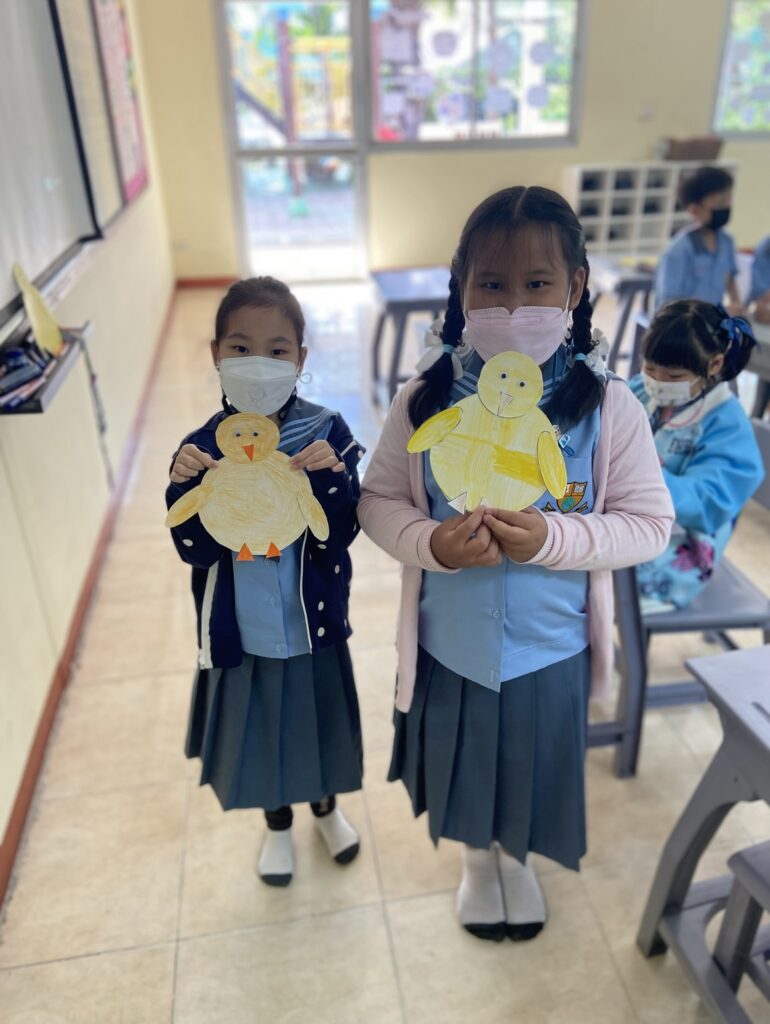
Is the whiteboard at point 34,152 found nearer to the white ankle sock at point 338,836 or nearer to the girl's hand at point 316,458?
the girl's hand at point 316,458

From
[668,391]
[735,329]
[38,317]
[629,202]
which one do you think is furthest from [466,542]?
[629,202]

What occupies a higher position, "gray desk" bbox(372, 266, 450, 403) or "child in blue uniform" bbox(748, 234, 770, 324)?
"child in blue uniform" bbox(748, 234, 770, 324)

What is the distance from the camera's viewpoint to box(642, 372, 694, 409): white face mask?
56.4 inches

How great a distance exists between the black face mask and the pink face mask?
7.76 ft

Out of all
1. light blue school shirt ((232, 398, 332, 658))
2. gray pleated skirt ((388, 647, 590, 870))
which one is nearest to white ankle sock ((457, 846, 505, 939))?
gray pleated skirt ((388, 647, 590, 870))

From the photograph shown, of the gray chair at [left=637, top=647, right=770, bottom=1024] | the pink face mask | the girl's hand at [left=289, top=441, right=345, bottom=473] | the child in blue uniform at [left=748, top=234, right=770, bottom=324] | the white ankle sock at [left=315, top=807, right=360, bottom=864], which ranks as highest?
the pink face mask

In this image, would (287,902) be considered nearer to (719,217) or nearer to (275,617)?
(275,617)

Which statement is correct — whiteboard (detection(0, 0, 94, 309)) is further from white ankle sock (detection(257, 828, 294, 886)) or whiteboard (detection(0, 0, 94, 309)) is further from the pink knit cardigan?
white ankle sock (detection(257, 828, 294, 886))

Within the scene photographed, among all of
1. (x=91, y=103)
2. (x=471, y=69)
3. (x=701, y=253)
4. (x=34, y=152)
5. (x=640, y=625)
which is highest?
(x=471, y=69)

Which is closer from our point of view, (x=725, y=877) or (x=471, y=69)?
(x=725, y=877)

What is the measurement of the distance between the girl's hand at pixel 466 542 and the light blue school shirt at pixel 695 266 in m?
2.34

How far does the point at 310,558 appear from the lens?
1163 millimetres

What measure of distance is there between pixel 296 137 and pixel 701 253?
4.05m

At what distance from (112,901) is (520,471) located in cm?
124
